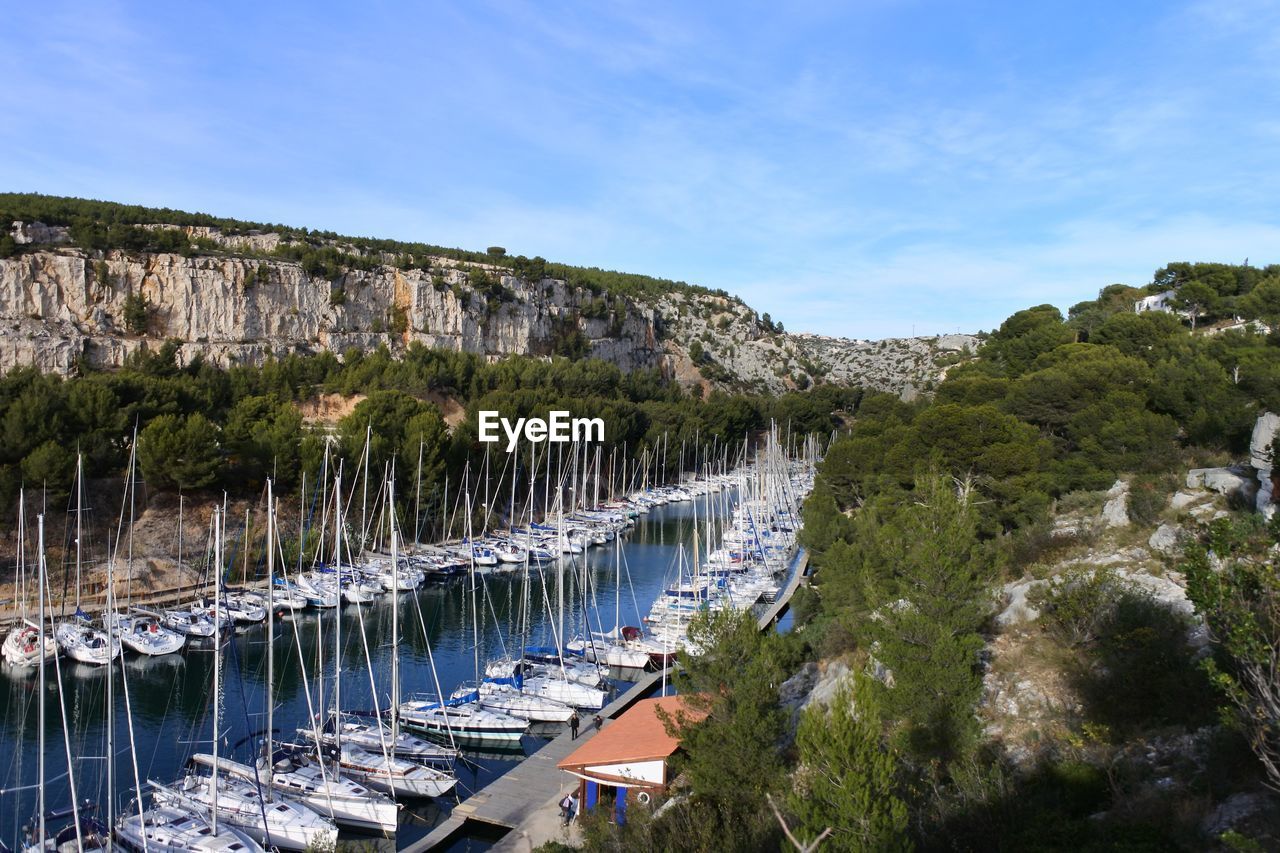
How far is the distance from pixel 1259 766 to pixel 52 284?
6572 centimetres

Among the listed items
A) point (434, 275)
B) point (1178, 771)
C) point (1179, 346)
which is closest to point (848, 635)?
point (1178, 771)

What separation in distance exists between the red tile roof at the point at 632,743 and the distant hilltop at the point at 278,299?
5070 centimetres

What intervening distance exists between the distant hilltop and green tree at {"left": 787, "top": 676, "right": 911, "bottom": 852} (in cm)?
5757

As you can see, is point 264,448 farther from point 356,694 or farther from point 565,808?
point 565,808

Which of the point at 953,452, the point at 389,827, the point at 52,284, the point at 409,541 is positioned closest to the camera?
the point at 389,827

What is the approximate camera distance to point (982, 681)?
14.2 m

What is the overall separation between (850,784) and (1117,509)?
58.7 ft

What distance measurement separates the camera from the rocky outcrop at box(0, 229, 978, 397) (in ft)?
178

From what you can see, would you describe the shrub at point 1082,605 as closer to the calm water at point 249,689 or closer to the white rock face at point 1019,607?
the white rock face at point 1019,607

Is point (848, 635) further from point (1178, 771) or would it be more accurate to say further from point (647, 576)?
point (647, 576)

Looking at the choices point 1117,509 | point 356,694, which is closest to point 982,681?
point 1117,509

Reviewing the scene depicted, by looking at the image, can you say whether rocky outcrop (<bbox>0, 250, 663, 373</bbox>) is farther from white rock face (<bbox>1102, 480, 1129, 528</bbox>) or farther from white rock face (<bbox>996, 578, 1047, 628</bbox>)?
white rock face (<bbox>1102, 480, 1129, 528</bbox>)

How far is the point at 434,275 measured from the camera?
7600 centimetres

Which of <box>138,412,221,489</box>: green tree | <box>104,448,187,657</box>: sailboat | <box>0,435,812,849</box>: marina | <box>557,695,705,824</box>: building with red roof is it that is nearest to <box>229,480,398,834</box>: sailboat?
<box>0,435,812,849</box>: marina
